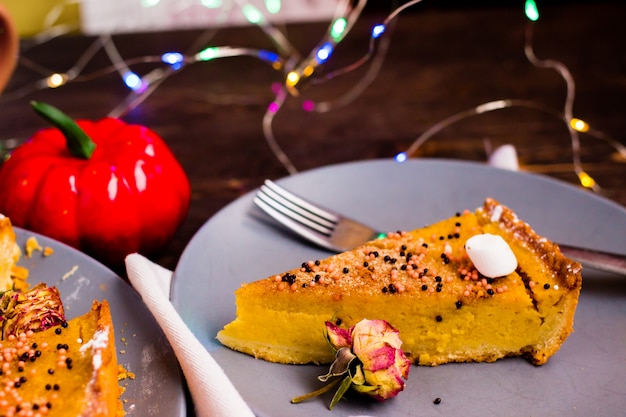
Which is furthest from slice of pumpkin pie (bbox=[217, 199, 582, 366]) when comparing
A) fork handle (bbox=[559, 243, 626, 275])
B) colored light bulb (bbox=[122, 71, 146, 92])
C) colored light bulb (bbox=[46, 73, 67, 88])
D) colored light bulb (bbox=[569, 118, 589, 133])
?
colored light bulb (bbox=[46, 73, 67, 88])

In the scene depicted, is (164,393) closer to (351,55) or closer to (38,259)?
(38,259)

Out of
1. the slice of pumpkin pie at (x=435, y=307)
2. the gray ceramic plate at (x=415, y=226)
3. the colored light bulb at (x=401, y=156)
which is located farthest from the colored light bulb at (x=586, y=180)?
the slice of pumpkin pie at (x=435, y=307)

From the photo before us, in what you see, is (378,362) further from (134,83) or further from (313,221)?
(134,83)

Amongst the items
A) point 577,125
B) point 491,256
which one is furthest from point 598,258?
point 577,125

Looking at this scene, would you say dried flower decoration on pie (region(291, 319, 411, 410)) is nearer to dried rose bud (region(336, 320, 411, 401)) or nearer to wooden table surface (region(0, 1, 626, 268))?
dried rose bud (region(336, 320, 411, 401))

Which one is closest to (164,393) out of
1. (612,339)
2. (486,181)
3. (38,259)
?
(38,259)

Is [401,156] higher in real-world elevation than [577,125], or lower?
lower
